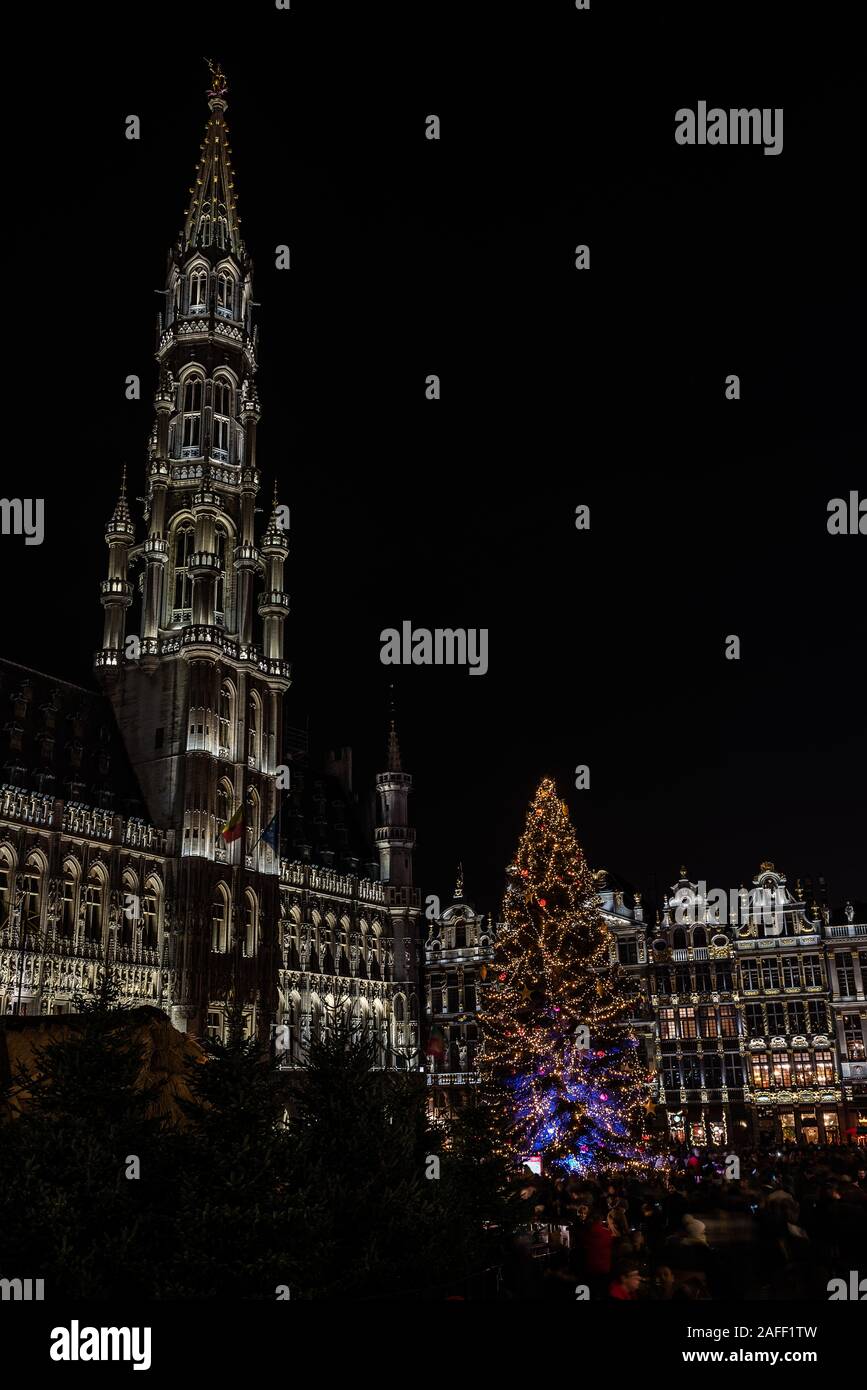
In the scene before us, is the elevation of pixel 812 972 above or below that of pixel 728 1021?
above

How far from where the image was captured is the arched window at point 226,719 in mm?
59906

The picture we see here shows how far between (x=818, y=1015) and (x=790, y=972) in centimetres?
296

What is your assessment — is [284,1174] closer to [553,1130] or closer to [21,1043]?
[21,1043]

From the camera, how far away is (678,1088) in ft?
237

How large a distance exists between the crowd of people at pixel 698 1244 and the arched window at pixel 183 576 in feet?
150

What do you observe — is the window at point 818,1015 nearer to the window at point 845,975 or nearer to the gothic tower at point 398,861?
the window at point 845,975

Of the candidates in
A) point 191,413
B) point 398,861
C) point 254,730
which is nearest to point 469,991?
point 398,861

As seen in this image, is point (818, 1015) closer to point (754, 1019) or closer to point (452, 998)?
point (754, 1019)

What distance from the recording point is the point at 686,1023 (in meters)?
73.6

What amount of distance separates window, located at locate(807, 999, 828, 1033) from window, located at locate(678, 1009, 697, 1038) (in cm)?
711

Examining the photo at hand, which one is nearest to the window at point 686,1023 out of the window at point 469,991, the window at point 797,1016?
the window at point 797,1016

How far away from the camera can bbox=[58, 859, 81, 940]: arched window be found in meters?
50.2

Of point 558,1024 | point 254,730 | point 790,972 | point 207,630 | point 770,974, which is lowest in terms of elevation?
point 558,1024
